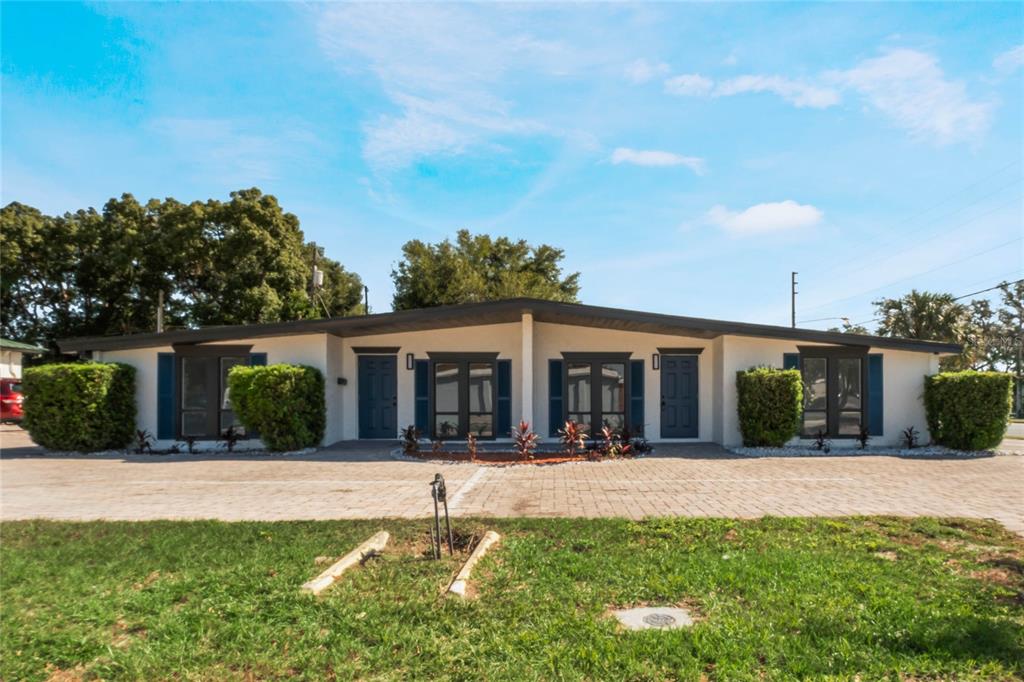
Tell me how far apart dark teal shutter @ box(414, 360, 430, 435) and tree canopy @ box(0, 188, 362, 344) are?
15343 mm

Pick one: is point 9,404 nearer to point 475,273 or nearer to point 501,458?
point 501,458

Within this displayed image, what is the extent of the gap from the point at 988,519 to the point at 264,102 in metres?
11.1

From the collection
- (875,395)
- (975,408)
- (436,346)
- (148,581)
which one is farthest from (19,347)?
(975,408)

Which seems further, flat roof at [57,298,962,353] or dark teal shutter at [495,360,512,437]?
dark teal shutter at [495,360,512,437]

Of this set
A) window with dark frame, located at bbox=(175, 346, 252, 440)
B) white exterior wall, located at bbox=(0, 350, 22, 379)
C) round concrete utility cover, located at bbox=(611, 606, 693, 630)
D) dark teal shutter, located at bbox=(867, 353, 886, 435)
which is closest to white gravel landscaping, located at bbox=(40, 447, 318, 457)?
window with dark frame, located at bbox=(175, 346, 252, 440)

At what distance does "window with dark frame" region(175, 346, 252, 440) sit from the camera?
534 inches

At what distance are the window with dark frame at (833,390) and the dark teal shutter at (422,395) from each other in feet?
28.2

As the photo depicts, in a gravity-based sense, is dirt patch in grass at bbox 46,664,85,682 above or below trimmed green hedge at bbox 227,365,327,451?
below

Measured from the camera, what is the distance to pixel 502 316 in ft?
45.8

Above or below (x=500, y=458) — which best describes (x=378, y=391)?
above

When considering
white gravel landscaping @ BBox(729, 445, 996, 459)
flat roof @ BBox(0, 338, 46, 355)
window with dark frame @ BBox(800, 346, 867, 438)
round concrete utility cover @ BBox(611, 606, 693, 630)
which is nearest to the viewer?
round concrete utility cover @ BBox(611, 606, 693, 630)

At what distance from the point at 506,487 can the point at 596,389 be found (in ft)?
20.1

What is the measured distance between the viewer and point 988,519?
650 centimetres

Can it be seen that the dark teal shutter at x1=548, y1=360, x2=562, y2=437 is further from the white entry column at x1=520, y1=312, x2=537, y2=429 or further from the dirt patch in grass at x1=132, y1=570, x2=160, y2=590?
the dirt patch in grass at x1=132, y1=570, x2=160, y2=590
